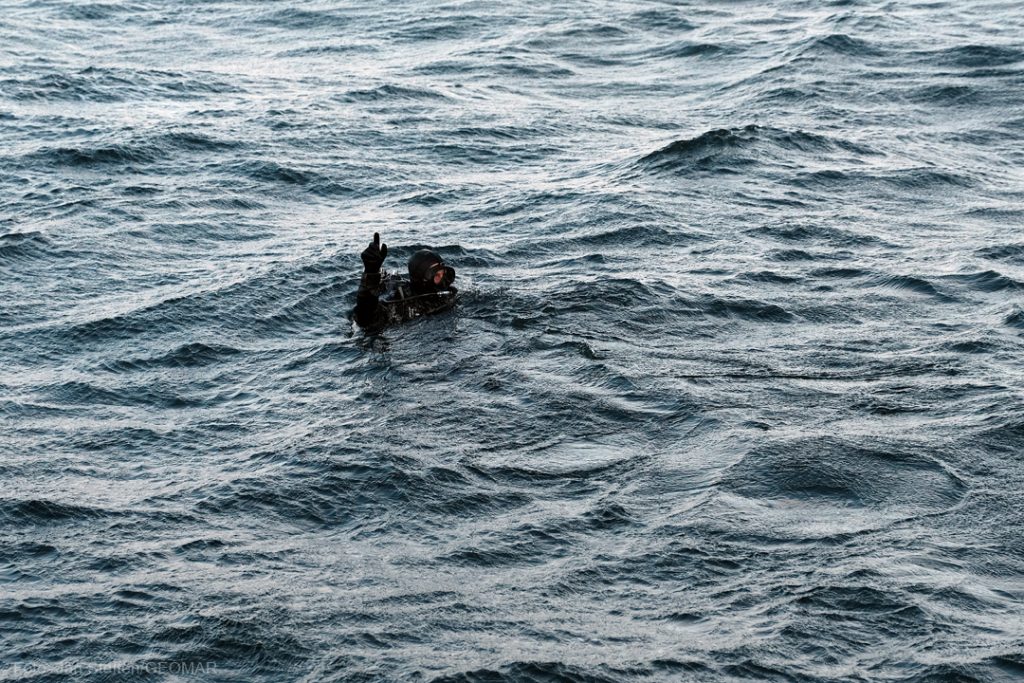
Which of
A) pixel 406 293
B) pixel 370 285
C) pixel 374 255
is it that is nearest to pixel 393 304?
pixel 406 293

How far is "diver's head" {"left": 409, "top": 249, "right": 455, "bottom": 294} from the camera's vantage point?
2317 centimetres

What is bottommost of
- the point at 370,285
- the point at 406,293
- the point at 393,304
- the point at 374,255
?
the point at 393,304

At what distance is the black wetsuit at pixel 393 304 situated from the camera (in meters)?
23.2

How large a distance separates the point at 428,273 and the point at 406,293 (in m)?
0.65

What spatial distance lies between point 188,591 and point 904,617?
8.19 meters

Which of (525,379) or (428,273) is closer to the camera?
(525,379)

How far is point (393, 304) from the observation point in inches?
927

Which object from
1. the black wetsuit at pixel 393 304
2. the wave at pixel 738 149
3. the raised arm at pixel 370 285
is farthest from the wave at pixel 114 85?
the raised arm at pixel 370 285

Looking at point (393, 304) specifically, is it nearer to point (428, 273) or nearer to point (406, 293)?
point (406, 293)

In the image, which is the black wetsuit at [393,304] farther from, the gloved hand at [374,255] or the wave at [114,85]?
the wave at [114,85]

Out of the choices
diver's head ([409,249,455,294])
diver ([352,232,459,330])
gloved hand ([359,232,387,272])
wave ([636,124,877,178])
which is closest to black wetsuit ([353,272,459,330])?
diver ([352,232,459,330])

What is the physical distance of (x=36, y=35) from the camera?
4778 cm

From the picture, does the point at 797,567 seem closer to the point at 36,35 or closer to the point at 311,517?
the point at 311,517

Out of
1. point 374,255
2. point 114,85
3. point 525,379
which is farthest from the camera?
point 114,85
